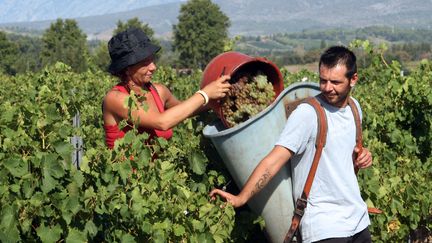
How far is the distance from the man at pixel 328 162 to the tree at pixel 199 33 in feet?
304

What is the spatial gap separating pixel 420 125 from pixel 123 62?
4651 mm

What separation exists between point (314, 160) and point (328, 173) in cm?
9

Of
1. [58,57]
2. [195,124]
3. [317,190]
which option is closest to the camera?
[317,190]

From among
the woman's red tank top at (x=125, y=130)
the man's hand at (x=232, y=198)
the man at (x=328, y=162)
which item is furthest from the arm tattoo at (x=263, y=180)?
the woman's red tank top at (x=125, y=130)

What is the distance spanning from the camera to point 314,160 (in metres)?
3.43

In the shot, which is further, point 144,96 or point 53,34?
point 53,34

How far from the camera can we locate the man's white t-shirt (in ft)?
11.1

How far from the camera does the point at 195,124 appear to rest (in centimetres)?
452

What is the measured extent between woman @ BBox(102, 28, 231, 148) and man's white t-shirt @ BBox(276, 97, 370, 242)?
0.50 metres

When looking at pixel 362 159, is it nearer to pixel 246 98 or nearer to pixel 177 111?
pixel 246 98

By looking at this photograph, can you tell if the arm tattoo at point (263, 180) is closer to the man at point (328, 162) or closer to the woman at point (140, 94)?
the man at point (328, 162)

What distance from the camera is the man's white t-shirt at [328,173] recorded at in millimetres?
3371

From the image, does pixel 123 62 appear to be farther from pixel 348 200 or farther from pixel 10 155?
pixel 348 200

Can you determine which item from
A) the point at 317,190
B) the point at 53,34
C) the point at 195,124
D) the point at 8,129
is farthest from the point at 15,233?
the point at 53,34
